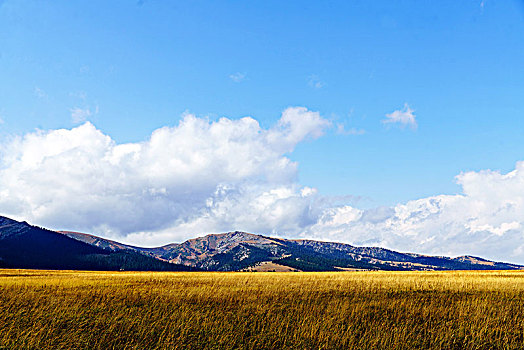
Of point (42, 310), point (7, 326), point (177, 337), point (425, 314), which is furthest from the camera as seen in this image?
point (425, 314)

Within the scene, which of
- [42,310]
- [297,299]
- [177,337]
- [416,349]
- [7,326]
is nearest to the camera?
[416,349]

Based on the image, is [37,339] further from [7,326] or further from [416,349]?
[416,349]

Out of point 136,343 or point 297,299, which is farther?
point 297,299

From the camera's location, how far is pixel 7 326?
37.7 feet

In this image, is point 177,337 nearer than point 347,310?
Yes

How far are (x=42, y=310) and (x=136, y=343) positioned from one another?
5.60 meters

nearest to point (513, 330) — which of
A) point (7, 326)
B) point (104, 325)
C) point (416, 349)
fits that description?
point (416, 349)

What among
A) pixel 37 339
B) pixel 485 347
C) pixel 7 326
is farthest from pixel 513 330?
pixel 7 326

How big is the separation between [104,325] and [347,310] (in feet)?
28.6

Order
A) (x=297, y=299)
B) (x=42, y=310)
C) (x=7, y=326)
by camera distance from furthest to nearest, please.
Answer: (x=297, y=299) → (x=42, y=310) → (x=7, y=326)

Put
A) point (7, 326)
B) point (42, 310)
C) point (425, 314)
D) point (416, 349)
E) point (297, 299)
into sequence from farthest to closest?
point (297, 299) < point (425, 314) < point (42, 310) < point (7, 326) < point (416, 349)

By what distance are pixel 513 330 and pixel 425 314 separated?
9.70 feet

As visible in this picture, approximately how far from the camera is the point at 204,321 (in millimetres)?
12125

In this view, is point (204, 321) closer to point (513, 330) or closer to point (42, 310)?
point (42, 310)
